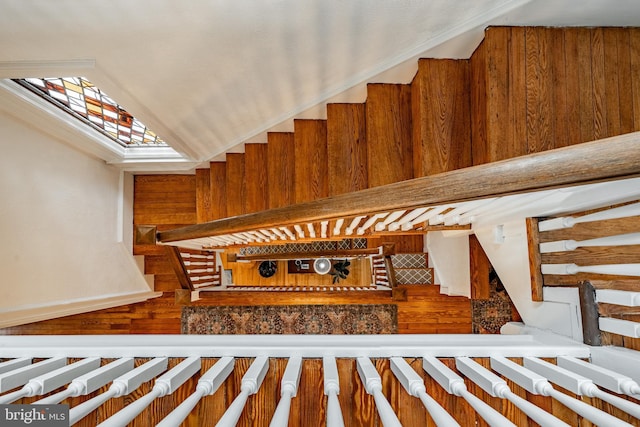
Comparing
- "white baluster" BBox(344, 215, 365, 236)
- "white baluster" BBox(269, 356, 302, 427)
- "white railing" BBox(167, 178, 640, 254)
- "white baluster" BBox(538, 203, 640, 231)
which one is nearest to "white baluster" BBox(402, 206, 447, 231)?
"white railing" BBox(167, 178, 640, 254)

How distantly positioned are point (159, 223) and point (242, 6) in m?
3.14

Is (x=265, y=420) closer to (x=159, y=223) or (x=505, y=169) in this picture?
(x=505, y=169)

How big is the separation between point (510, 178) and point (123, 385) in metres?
1.08

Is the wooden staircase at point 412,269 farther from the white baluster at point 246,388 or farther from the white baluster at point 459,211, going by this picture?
the white baluster at point 246,388

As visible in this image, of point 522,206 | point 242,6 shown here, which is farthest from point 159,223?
point 522,206

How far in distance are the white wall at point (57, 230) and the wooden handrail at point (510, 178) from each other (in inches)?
98.4

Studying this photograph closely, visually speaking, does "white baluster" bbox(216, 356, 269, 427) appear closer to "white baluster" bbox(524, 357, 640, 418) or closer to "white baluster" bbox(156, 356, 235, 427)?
"white baluster" bbox(156, 356, 235, 427)

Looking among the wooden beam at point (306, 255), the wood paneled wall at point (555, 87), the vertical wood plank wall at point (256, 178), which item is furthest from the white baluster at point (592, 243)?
the wooden beam at point (306, 255)

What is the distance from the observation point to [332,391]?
0.82m

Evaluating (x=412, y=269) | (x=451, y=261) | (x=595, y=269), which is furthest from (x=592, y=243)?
(x=412, y=269)

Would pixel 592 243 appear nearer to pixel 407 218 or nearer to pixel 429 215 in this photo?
pixel 429 215

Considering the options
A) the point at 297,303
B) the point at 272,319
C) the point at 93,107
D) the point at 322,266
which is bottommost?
the point at 272,319

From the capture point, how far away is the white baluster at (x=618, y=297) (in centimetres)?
95
